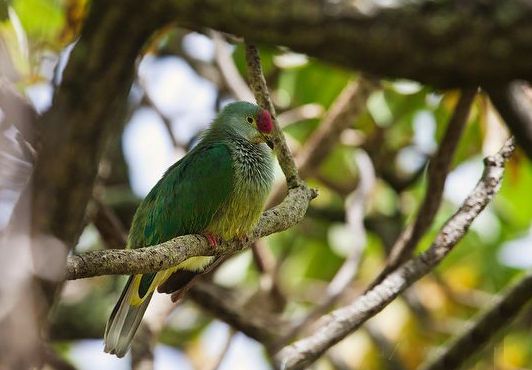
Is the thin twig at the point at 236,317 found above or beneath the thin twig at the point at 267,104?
beneath

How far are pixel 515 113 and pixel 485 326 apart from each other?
2.35 m

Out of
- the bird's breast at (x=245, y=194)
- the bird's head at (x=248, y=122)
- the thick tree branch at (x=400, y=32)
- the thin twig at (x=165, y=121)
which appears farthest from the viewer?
the thin twig at (x=165, y=121)

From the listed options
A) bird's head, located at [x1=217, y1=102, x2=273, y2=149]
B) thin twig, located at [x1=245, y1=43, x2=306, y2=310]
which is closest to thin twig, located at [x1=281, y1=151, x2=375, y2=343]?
bird's head, located at [x1=217, y1=102, x2=273, y2=149]

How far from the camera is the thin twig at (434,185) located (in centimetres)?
356

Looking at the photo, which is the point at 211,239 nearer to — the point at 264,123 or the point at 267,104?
the point at 267,104

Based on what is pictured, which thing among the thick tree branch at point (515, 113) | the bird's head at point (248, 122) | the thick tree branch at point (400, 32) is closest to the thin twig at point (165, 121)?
the bird's head at point (248, 122)

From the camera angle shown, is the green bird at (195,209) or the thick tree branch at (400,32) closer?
the thick tree branch at (400,32)

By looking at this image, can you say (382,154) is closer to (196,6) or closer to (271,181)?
(271,181)

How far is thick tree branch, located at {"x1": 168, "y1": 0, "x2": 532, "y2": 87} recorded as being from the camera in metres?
1.33

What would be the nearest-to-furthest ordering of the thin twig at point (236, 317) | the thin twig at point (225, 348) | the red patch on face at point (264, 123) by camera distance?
1. the red patch on face at point (264, 123)
2. the thin twig at point (236, 317)
3. the thin twig at point (225, 348)

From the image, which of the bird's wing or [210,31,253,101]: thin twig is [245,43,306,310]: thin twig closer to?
the bird's wing

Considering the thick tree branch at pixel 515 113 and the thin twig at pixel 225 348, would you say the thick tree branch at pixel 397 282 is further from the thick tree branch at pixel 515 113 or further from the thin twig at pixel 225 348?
the thick tree branch at pixel 515 113

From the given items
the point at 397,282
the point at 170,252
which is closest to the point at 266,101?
the point at 397,282

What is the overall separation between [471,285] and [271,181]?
2.35 m
